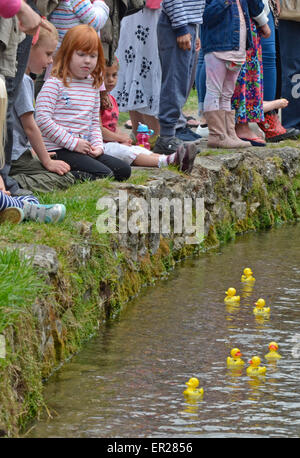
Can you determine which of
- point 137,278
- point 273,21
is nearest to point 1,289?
point 137,278

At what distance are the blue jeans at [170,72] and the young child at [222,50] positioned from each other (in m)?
0.28

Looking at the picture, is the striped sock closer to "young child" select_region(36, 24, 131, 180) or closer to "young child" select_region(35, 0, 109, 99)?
"young child" select_region(36, 24, 131, 180)

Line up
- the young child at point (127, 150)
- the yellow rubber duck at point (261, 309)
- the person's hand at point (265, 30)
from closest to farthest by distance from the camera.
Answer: the yellow rubber duck at point (261, 309), the young child at point (127, 150), the person's hand at point (265, 30)

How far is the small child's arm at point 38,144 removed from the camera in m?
6.72

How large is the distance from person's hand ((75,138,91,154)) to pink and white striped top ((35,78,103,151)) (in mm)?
26

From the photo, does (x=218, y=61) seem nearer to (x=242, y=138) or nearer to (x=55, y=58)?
(x=242, y=138)

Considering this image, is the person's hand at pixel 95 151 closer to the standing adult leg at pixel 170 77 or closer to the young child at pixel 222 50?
the standing adult leg at pixel 170 77

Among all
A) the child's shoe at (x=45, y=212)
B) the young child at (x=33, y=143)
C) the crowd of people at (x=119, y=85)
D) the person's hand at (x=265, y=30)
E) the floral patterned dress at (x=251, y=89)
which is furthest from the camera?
the person's hand at (x=265, y=30)

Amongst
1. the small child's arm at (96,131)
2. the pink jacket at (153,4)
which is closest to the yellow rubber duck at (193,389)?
the small child's arm at (96,131)

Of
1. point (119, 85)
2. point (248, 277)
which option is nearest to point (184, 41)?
point (119, 85)

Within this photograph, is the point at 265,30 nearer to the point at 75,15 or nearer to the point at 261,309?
the point at 75,15

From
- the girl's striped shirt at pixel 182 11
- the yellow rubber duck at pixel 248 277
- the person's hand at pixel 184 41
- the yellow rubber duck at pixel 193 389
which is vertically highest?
the girl's striped shirt at pixel 182 11
